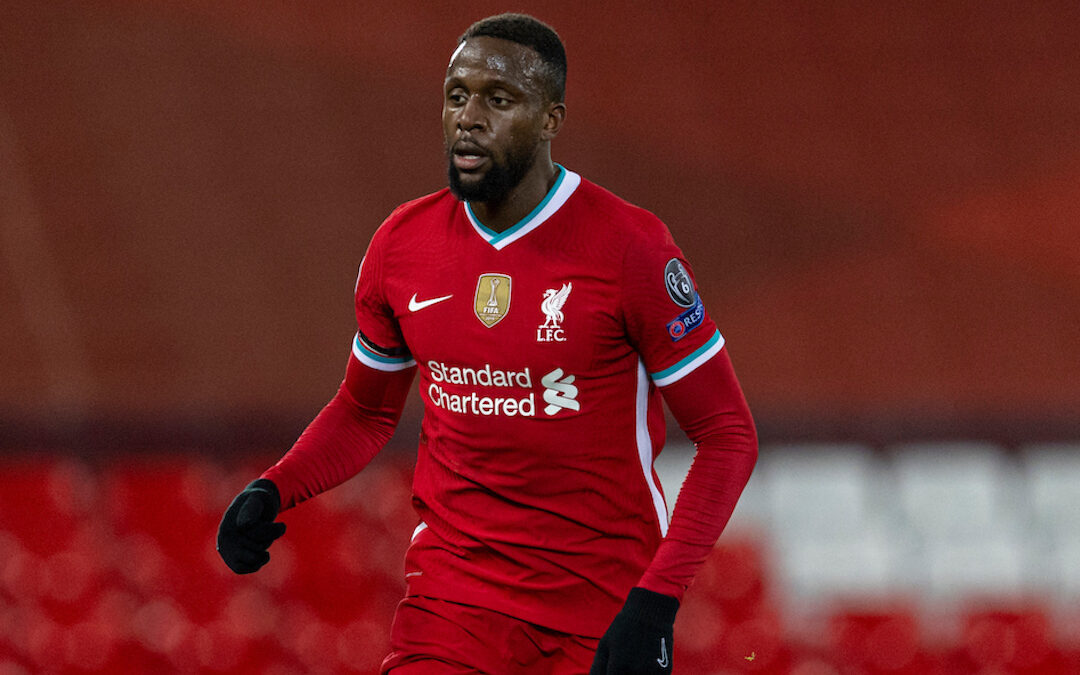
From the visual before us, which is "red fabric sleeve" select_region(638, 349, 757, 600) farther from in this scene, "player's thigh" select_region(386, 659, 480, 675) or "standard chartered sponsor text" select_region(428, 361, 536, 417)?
"player's thigh" select_region(386, 659, 480, 675)

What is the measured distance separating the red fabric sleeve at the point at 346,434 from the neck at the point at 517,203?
362 mm

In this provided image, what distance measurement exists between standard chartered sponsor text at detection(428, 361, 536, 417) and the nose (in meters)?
0.38

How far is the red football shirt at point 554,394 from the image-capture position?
2.15m

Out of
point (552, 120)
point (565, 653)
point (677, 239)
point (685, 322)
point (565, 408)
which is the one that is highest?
point (552, 120)

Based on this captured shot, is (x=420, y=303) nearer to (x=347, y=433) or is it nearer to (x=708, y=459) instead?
(x=347, y=433)

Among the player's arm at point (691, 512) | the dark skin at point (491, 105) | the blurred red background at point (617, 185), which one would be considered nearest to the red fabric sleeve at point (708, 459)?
the player's arm at point (691, 512)

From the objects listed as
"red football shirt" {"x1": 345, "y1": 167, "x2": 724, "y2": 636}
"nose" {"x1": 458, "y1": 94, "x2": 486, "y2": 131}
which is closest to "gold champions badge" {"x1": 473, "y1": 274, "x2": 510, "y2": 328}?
"red football shirt" {"x1": 345, "y1": 167, "x2": 724, "y2": 636}

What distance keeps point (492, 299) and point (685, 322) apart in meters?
0.31

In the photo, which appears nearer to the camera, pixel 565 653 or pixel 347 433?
pixel 565 653

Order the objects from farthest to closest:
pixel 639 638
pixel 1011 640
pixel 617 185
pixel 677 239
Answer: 1. pixel 617 185
2. pixel 677 239
3. pixel 1011 640
4. pixel 639 638

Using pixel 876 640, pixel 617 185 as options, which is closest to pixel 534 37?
pixel 876 640

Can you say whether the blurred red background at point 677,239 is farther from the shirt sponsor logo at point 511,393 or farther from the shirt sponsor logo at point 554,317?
the shirt sponsor logo at point 554,317

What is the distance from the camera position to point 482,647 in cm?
216

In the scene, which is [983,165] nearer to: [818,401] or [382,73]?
[818,401]
